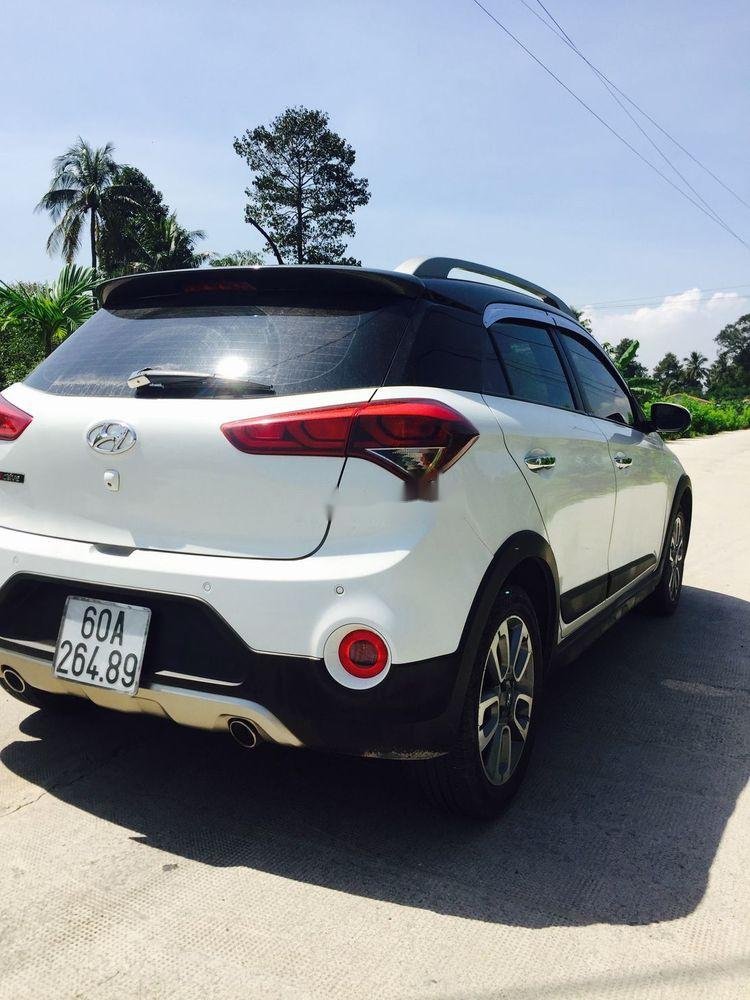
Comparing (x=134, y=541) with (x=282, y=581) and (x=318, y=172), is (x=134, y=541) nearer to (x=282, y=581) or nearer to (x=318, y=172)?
(x=282, y=581)

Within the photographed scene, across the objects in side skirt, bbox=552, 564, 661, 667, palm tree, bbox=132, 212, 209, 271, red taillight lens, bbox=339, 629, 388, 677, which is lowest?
side skirt, bbox=552, 564, 661, 667

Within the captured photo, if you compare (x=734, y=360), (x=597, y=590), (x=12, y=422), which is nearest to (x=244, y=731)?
(x=12, y=422)

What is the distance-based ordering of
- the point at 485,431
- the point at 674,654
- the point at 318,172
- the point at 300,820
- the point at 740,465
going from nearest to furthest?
the point at 485,431, the point at 300,820, the point at 674,654, the point at 740,465, the point at 318,172

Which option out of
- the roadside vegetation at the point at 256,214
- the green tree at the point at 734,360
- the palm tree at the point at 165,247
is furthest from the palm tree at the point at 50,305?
the green tree at the point at 734,360

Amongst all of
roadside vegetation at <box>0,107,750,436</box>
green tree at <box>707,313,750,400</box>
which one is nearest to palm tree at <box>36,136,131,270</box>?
roadside vegetation at <box>0,107,750,436</box>

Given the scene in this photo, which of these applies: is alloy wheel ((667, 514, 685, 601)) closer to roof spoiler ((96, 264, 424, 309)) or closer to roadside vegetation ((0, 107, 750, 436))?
roof spoiler ((96, 264, 424, 309))

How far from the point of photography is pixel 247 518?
2.38 m

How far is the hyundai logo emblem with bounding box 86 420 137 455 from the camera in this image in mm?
2500

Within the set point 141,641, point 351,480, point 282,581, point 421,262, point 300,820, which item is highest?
point 421,262

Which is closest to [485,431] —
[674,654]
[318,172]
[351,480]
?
[351,480]

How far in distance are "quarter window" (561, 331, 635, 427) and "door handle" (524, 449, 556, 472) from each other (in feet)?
2.83

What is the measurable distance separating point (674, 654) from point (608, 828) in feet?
7.02

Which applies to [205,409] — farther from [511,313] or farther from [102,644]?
[511,313]

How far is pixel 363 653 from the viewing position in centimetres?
229
